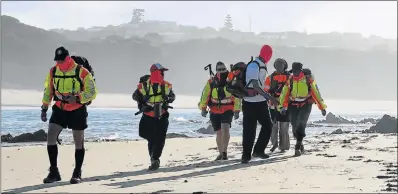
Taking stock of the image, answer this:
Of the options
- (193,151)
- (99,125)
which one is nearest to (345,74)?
(99,125)

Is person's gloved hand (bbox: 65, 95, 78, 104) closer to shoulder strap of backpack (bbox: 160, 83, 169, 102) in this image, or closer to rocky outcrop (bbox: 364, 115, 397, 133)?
shoulder strap of backpack (bbox: 160, 83, 169, 102)

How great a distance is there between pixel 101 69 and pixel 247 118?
102 metres

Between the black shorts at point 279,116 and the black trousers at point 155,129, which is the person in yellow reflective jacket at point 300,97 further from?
the black trousers at point 155,129

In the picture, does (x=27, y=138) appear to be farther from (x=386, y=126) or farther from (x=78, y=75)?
(x=386, y=126)

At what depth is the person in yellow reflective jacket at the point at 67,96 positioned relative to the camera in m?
7.21

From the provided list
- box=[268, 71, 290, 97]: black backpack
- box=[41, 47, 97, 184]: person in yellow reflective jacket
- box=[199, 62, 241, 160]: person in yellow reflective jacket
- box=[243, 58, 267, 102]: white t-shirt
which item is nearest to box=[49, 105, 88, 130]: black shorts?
box=[41, 47, 97, 184]: person in yellow reflective jacket

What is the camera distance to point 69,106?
23.9 feet

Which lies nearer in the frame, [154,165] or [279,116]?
[154,165]

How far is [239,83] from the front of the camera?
9180 millimetres

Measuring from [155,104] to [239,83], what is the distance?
1344 mm

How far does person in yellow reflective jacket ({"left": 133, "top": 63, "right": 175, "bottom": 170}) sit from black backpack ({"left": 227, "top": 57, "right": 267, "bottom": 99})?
3.10 ft

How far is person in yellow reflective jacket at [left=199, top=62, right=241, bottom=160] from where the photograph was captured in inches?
400

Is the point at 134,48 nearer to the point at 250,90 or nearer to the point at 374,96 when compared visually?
the point at 374,96

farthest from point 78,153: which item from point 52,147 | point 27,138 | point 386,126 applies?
point 386,126
